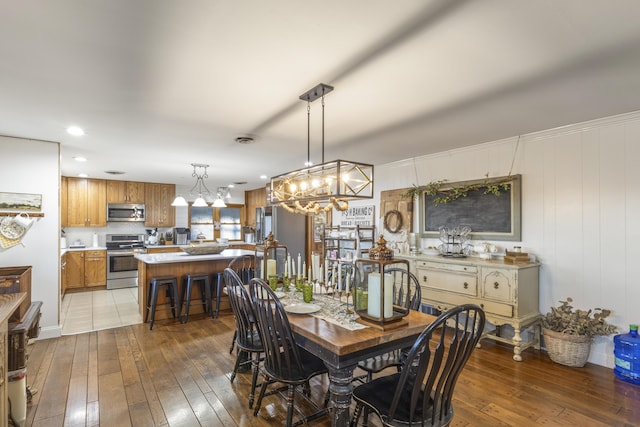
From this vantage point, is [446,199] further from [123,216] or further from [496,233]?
[123,216]

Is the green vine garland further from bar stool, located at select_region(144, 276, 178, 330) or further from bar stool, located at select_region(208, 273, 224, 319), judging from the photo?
bar stool, located at select_region(144, 276, 178, 330)

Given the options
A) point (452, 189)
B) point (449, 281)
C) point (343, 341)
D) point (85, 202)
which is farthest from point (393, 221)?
point (85, 202)

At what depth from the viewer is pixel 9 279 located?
3070mm

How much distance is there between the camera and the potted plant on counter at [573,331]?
121 inches

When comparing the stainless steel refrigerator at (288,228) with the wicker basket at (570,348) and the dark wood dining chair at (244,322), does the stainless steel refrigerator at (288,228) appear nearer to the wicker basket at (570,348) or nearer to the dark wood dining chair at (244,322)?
the dark wood dining chair at (244,322)

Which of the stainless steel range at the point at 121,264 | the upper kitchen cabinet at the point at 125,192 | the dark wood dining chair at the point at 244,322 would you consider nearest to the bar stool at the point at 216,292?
the dark wood dining chair at the point at 244,322

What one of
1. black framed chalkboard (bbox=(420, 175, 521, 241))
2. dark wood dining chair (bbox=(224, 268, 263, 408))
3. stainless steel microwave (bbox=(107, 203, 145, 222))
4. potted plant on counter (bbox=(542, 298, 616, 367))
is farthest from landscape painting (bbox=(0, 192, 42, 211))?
potted plant on counter (bbox=(542, 298, 616, 367))

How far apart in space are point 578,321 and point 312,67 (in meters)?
3.37

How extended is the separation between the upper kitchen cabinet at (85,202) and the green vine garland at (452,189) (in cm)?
A: 633

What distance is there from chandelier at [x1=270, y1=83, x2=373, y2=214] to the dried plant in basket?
7.89 ft

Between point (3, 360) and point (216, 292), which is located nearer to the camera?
point (3, 360)

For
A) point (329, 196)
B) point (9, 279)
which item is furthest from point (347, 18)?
point (9, 279)

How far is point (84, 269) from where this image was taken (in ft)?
21.1

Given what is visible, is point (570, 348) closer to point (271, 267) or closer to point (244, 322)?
point (271, 267)
